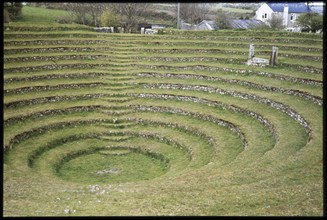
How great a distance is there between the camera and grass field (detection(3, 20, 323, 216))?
39.2 ft

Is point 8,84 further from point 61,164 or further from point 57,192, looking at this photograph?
point 57,192

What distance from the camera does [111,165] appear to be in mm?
19922

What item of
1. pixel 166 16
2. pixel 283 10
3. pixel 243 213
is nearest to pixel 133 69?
pixel 243 213

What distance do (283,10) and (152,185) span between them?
66.8 m

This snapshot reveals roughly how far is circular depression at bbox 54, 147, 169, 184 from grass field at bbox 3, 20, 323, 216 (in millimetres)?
69

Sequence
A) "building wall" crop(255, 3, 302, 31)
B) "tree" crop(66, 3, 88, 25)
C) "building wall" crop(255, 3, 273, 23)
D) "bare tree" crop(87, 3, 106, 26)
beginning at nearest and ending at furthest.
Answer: "tree" crop(66, 3, 88, 25) < "bare tree" crop(87, 3, 106, 26) < "building wall" crop(255, 3, 302, 31) < "building wall" crop(255, 3, 273, 23)

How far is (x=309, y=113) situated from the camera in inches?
761

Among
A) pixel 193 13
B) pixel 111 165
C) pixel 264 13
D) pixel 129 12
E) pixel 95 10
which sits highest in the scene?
pixel 264 13

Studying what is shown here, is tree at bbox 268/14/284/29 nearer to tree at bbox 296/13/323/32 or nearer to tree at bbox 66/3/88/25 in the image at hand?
tree at bbox 296/13/323/32

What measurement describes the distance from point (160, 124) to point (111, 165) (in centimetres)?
483

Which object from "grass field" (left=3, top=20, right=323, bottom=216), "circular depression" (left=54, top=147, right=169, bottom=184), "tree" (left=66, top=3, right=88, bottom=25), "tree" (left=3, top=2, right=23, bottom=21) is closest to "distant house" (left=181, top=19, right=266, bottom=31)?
"tree" (left=66, top=3, right=88, bottom=25)

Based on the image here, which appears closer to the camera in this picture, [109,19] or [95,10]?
[109,19]

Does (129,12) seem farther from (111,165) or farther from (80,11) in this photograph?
(111,165)

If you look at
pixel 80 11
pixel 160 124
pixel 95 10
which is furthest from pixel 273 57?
pixel 95 10
